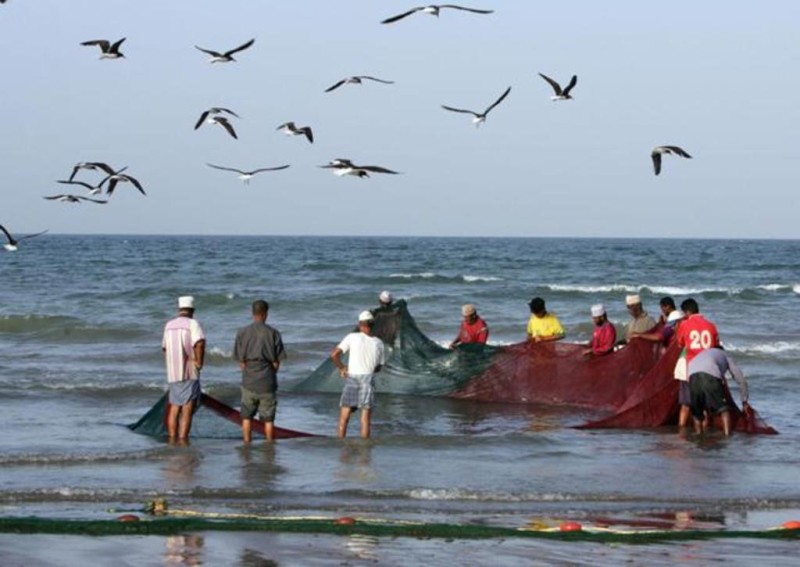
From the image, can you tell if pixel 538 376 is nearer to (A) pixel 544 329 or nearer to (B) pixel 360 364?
(A) pixel 544 329

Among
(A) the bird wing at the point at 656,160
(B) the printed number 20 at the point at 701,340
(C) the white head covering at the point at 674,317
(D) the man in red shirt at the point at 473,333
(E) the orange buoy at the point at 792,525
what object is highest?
(A) the bird wing at the point at 656,160

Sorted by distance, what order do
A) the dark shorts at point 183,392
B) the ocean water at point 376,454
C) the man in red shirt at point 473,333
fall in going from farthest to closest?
the man in red shirt at point 473,333
the dark shorts at point 183,392
the ocean water at point 376,454

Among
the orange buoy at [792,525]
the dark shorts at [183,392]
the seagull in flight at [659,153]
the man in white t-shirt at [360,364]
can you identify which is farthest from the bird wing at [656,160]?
the orange buoy at [792,525]

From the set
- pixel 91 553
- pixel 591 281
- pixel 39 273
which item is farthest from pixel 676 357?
pixel 39 273

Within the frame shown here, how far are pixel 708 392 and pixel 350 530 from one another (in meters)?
5.89

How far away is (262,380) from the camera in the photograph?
13.7 metres

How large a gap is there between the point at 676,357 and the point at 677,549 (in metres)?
6.10

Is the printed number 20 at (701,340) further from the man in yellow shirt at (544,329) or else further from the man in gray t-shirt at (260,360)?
the man in gray t-shirt at (260,360)

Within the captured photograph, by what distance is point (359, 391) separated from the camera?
550 inches

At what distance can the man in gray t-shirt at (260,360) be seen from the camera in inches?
538

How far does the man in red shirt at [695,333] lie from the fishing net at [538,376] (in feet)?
1.62

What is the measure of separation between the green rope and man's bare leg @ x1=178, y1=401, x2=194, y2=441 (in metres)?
4.17

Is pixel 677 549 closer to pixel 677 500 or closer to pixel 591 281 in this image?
pixel 677 500

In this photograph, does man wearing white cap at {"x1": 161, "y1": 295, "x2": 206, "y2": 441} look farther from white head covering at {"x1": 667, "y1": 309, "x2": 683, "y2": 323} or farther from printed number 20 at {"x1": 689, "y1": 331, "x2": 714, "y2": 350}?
white head covering at {"x1": 667, "y1": 309, "x2": 683, "y2": 323}
